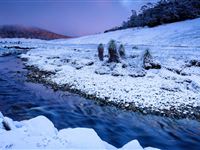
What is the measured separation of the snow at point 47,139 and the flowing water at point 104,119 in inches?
85.0

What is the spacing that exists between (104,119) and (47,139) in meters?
5.19

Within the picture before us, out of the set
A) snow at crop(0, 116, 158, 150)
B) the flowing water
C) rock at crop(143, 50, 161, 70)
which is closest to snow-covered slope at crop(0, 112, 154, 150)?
snow at crop(0, 116, 158, 150)

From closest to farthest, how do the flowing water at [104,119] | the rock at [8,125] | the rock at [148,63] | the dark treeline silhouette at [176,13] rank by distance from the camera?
the rock at [8,125] < the flowing water at [104,119] < the rock at [148,63] < the dark treeline silhouette at [176,13]

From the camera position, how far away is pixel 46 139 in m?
7.12

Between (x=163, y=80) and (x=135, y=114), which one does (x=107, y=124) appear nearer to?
(x=135, y=114)

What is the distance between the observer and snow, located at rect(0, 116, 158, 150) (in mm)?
6751

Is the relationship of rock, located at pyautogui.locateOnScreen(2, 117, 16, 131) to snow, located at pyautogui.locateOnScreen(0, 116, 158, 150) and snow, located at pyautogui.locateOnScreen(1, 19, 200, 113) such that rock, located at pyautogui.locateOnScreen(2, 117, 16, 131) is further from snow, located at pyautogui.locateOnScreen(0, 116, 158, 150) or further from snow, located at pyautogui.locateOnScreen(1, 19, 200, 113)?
snow, located at pyautogui.locateOnScreen(1, 19, 200, 113)

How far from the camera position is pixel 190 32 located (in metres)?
42.5

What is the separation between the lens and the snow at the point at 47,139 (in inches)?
266

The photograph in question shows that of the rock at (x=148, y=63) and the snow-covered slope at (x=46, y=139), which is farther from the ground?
the rock at (x=148, y=63)

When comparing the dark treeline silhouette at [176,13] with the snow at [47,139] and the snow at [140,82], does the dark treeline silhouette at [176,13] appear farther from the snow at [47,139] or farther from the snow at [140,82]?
the snow at [47,139]

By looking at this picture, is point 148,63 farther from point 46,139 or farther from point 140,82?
point 46,139

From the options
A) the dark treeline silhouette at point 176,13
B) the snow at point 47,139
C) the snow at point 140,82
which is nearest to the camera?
the snow at point 47,139

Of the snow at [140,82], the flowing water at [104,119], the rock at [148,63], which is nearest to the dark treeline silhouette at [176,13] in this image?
the snow at [140,82]
